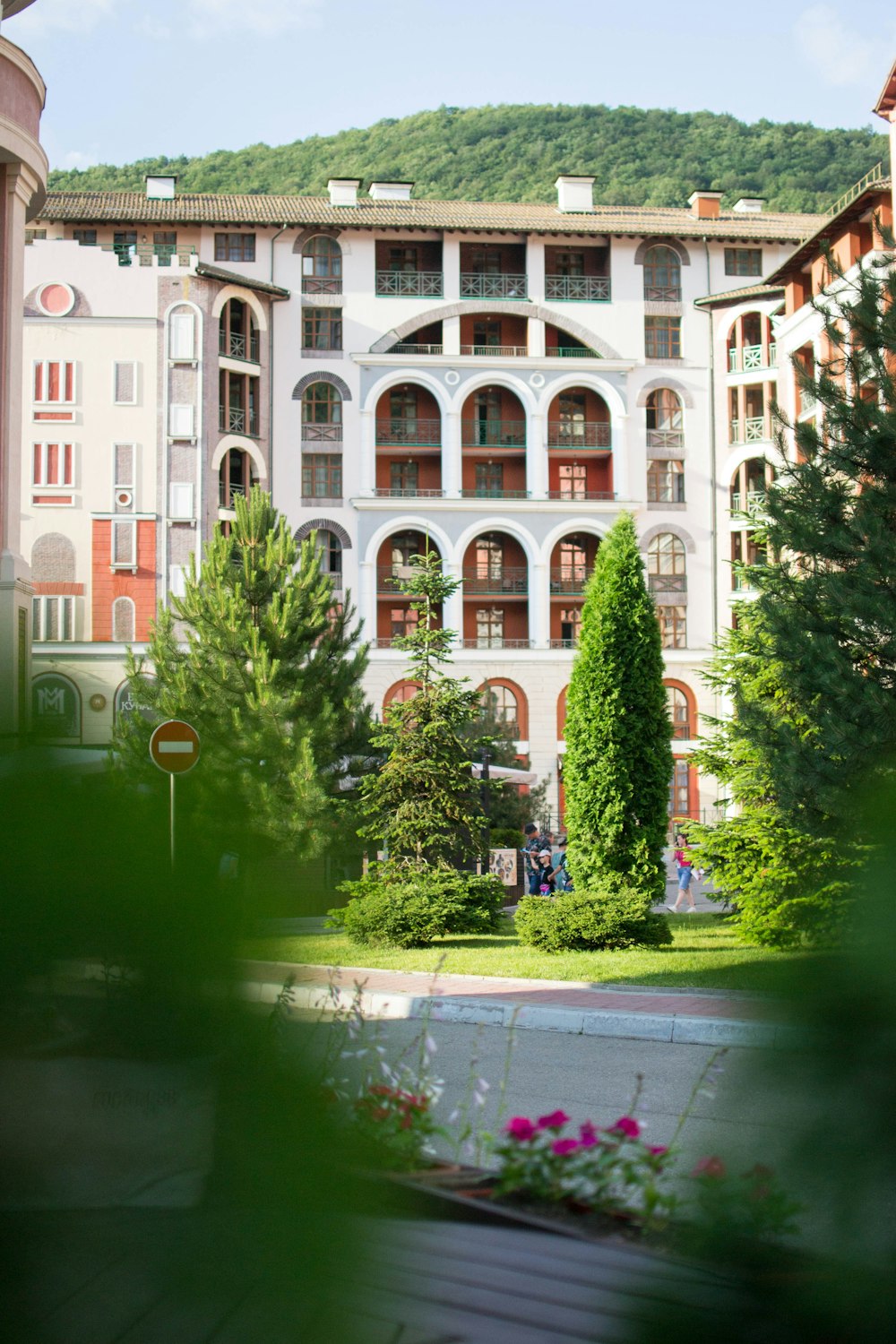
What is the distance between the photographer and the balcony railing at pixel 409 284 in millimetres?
48906

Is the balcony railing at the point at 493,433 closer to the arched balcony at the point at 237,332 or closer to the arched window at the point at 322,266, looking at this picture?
the arched window at the point at 322,266

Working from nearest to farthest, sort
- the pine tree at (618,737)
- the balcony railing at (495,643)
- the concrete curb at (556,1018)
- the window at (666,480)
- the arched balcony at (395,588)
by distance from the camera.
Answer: the concrete curb at (556,1018)
the pine tree at (618,737)
the arched balcony at (395,588)
the balcony railing at (495,643)
the window at (666,480)

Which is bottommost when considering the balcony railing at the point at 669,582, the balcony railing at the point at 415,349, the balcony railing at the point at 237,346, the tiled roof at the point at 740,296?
the balcony railing at the point at 669,582

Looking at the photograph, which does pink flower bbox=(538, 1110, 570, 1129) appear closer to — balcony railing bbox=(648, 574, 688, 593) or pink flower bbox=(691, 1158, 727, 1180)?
pink flower bbox=(691, 1158, 727, 1180)

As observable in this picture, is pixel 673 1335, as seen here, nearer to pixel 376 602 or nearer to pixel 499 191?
pixel 376 602

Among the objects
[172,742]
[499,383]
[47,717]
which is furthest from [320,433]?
[47,717]

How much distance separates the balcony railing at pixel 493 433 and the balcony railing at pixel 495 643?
7439 millimetres

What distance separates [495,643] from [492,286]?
536 inches

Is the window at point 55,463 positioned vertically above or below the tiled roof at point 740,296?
below

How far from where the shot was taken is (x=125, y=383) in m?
43.5

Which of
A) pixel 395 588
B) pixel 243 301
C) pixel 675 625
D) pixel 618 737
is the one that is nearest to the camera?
pixel 618 737

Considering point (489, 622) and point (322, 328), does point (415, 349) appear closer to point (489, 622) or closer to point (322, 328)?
point (322, 328)

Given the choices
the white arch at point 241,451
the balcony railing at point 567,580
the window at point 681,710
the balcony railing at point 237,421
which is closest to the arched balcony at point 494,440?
the balcony railing at point 567,580

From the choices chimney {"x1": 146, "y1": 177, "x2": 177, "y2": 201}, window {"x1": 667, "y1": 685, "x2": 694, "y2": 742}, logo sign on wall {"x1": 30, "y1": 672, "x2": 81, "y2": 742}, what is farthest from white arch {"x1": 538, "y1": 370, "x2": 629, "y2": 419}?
logo sign on wall {"x1": 30, "y1": 672, "x2": 81, "y2": 742}
